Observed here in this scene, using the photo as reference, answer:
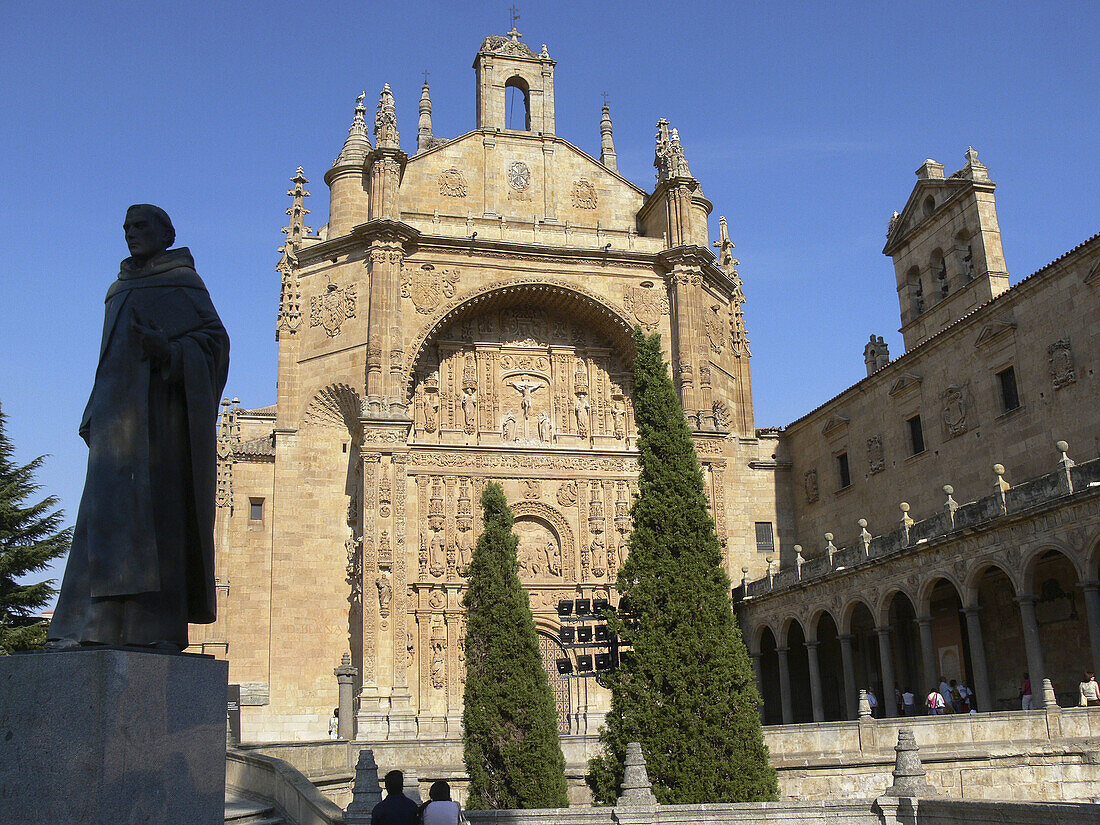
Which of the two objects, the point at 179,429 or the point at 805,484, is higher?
the point at 805,484

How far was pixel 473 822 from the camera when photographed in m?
10.9

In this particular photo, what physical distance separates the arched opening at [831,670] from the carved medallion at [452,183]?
16324 millimetres

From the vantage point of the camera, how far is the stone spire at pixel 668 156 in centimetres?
3044

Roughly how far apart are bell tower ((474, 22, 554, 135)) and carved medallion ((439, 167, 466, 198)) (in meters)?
2.23

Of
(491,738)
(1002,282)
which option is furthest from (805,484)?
(491,738)

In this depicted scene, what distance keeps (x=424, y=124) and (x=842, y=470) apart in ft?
61.3

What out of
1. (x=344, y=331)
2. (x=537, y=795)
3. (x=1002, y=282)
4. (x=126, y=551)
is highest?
(x=1002, y=282)

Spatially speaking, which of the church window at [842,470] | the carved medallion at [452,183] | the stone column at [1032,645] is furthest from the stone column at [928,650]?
the carved medallion at [452,183]

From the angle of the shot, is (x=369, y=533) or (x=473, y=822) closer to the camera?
(x=473, y=822)

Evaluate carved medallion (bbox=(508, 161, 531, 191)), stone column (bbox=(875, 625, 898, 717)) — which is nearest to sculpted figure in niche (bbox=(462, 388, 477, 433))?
carved medallion (bbox=(508, 161, 531, 191))

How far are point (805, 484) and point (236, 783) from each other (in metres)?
22.2

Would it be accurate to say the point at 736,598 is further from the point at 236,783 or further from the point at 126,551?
the point at 126,551

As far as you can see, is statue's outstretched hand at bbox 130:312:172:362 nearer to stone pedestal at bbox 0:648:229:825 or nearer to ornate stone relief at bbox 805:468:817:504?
stone pedestal at bbox 0:648:229:825

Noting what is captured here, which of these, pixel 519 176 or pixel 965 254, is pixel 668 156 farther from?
pixel 965 254
